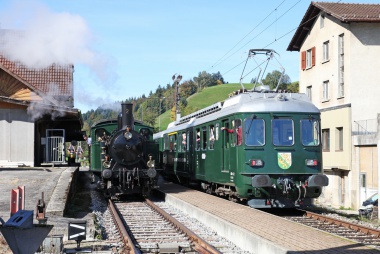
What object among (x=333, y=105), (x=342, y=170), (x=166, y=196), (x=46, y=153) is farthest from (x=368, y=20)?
(x=46, y=153)

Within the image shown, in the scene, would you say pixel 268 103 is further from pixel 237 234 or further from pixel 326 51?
pixel 326 51

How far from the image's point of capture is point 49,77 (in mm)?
33312

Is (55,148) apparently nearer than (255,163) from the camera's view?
No

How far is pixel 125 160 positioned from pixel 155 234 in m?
6.93

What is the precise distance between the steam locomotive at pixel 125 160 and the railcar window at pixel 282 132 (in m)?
5.40

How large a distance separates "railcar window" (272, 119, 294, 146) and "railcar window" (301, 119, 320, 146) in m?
0.29

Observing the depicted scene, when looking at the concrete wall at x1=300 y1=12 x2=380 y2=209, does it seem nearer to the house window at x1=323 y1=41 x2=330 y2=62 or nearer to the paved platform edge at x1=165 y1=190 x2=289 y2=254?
the house window at x1=323 y1=41 x2=330 y2=62

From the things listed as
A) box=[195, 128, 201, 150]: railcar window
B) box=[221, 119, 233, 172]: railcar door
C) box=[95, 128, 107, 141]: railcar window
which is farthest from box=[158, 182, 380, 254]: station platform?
box=[95, 128, 107, 141]: railcar window

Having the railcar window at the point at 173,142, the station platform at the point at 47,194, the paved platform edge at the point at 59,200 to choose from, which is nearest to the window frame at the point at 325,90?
the railcar window at the point at 173,142

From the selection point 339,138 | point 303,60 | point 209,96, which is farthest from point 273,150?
point 209,96

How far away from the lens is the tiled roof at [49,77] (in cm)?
3259

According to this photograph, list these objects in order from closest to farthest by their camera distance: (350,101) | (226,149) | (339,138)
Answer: (226,149), (350,101), (339,138)

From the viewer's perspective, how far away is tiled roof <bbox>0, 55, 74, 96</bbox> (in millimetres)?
32594

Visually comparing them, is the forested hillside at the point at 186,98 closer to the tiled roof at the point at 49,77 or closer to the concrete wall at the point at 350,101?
the tiled roof at the point at 49,77
